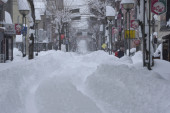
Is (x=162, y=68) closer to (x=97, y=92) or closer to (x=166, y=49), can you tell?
(x=97, y=92)

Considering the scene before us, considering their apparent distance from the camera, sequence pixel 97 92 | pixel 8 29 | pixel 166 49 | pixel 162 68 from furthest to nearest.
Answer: pixel 8 29
pixel 166 49
pixel 162 68
pixel 97 92

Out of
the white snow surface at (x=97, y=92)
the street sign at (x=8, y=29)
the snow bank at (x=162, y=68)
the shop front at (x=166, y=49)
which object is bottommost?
the white snow surface at (x=97, y=92)

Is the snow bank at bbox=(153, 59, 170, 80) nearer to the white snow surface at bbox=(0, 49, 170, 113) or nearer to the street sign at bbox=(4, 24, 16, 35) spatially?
the white snow surface at bbox=(0, 49, 170, 113)

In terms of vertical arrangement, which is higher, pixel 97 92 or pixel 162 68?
pixel 162 68

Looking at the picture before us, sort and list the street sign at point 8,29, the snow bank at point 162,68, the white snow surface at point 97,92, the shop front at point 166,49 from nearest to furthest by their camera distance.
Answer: the white snow surface at point 97,92, the snow bank at point 162,68, the shop front at point 166,49, the street sign at point 8,29

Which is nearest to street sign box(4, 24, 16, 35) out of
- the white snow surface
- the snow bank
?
the white snow surface

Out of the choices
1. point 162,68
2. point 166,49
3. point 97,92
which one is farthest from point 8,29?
point 162,68

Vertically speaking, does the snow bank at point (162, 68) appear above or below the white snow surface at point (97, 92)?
above

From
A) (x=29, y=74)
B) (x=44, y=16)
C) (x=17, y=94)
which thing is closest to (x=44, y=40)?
(x=44, y=16)

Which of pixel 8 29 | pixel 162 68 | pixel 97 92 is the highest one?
pixel 8 29

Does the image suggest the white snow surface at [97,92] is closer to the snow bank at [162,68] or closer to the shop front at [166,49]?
the snow bank at [162,68]

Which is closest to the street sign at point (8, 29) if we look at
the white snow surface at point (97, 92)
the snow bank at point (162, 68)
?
the white snow surface at point (97, 92)

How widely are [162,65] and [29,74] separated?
601cm

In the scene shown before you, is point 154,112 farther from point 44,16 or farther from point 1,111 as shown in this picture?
point 44,16
